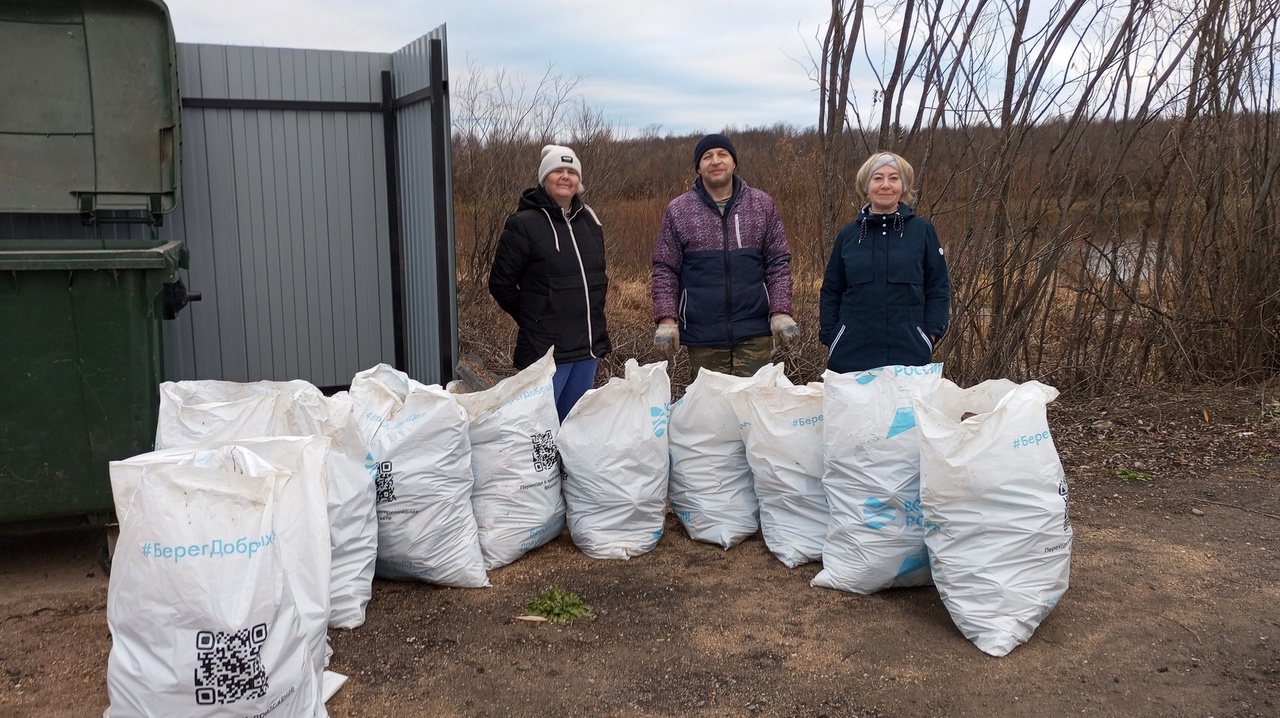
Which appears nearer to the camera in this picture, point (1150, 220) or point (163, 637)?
point (163, 637)

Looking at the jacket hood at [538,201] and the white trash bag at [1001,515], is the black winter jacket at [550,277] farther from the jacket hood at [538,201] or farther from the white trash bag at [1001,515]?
the white trash bag at [1001,515]

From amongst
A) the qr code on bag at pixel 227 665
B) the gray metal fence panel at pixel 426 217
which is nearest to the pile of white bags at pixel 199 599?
the qr code on bag at pixel 227 665

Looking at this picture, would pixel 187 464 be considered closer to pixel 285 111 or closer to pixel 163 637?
pixel 163 637

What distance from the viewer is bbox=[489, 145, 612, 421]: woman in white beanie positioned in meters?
3.83

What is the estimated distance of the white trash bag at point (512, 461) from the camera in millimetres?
3488

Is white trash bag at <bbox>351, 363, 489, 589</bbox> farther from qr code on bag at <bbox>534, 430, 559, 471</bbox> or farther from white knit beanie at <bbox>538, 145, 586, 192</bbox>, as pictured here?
white knit beanie at <bbox>538, 145, 586, 192</bbox>

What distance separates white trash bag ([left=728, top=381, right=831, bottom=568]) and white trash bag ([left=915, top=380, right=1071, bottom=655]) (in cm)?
62

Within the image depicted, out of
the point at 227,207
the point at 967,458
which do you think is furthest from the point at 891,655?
the point at 227,207

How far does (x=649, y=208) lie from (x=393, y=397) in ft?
17.2

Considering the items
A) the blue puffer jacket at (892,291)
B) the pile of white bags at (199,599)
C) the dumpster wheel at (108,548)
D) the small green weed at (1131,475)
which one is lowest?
the small green weed at (1131,475)

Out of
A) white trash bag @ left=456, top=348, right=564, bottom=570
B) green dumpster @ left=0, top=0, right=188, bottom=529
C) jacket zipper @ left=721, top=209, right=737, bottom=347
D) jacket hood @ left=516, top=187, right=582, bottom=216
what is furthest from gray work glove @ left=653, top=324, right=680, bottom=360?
green dumpster @ left=0, top=0, right=188, bottom=529

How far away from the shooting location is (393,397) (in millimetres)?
3328

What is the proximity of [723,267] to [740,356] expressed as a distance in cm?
39

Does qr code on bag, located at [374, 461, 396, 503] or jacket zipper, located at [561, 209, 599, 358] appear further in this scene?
jacket zipper, located at [561, 209, 599, 358]
